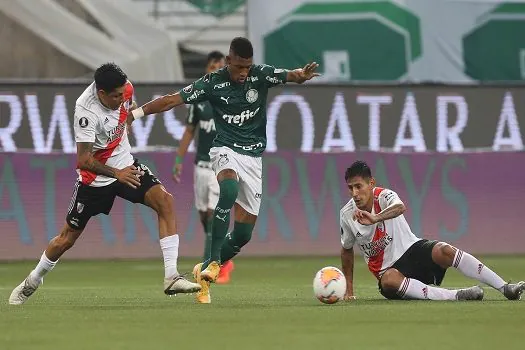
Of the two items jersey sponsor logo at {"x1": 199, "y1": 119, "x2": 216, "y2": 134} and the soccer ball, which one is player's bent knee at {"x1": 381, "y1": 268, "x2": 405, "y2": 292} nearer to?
the soccer ball

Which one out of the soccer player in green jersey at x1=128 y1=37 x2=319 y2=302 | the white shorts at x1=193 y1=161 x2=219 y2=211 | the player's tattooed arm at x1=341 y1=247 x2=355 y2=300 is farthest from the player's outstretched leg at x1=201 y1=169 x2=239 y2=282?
the white shorts at x1=193 y1=161 x2=219 y2=211

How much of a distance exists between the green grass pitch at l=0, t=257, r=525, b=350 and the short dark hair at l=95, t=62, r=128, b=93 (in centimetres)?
175

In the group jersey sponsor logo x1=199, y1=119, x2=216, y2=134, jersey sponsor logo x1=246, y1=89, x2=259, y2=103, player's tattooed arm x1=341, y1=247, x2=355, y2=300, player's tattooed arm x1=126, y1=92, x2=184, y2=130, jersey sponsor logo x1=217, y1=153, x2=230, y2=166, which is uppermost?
jersey sponsor logo x1=246, y1=89, x2=259, y2=103

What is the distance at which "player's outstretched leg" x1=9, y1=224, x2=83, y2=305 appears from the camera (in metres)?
10.6

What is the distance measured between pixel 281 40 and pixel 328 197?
3379 mm

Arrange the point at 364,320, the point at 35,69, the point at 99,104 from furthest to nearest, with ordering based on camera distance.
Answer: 1. the point at 35,69
2. the point at 99,104
3. the point at 364,320

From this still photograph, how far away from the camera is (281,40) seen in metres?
20.1

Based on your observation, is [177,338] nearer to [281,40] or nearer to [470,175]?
[470,175]

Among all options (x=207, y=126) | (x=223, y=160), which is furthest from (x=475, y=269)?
(x=207, y=126)

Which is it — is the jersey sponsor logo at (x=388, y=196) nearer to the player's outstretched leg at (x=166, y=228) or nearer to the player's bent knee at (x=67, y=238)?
the player's outstretched leg at (x=166, y=228)

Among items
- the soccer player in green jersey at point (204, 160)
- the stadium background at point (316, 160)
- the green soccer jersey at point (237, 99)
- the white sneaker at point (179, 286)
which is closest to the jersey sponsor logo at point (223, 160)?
the green soccer jersey at point (237, 99)

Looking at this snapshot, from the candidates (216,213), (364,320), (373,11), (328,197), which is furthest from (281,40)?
(364,320)

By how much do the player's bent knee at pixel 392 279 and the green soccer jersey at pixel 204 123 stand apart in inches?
194

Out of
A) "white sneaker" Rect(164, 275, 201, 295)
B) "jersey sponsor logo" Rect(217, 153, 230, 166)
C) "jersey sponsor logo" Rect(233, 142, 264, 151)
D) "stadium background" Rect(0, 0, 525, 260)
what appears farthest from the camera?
"stadium background" Rect(0, 0, 525, 260)
